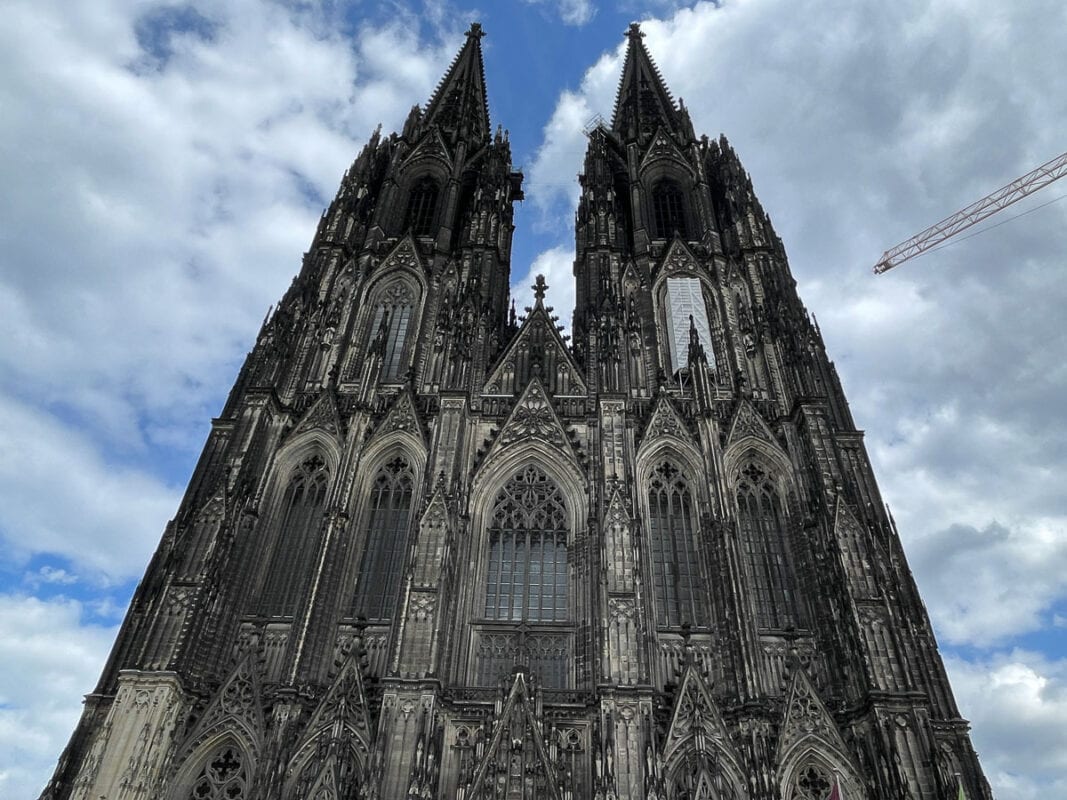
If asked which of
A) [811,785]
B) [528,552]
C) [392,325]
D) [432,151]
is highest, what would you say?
[432,151]

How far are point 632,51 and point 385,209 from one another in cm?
2463

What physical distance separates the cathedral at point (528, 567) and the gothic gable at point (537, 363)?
14cm

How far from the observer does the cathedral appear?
18453 mm

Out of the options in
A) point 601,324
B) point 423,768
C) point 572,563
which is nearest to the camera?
point 423,768

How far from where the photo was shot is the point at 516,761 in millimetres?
18188

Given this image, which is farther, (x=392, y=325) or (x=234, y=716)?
(x=392, y=325)

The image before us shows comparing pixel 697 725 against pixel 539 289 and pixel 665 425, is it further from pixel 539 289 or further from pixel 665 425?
pixel 539 289

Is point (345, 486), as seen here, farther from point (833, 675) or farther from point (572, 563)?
point (833, 675)

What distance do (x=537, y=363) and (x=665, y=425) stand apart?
18.2 ft

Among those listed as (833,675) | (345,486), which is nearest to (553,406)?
(345,486)

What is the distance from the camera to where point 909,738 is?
18.0 meters

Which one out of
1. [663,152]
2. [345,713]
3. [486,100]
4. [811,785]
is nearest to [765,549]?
[811,785]

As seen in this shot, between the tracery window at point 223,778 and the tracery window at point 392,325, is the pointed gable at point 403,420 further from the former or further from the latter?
the tracery window at point 223,778

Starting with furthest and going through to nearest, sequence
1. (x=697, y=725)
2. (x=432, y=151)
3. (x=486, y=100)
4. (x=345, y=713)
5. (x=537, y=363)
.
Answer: (x=486, y=100) → (x=432, y=151) → (x=537, y=363) → (x=345, y=713) → (x=697, y=725)
